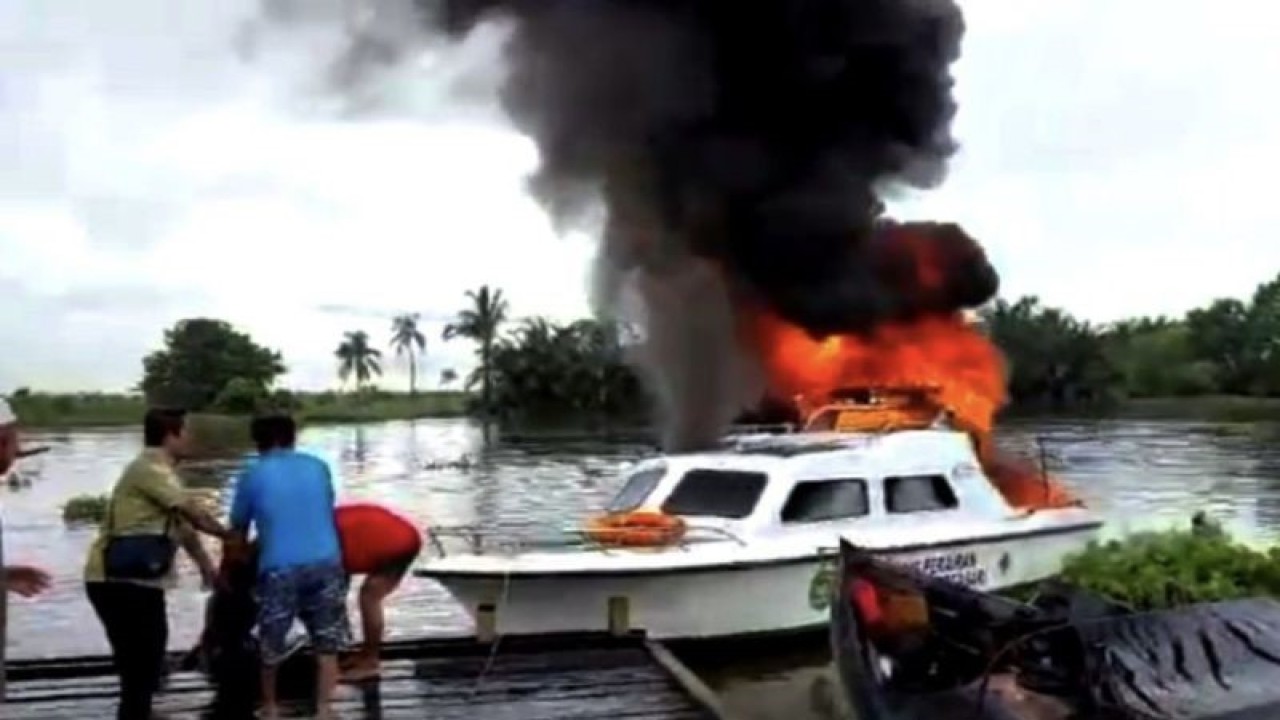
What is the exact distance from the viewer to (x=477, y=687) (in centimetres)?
1098

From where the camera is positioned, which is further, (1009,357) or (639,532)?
(1009,357)

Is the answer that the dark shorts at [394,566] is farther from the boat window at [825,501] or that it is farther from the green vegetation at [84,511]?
the green vegetation at [84,511]

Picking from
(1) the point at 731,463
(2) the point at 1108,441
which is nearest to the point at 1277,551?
(1) the point at 731,463

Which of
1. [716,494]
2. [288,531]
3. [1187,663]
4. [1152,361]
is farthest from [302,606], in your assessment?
[1152,361]

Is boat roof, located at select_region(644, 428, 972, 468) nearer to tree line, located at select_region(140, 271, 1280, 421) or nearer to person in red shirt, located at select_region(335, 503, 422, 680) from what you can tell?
person in red shirt, located at select_region(335, 503, 422, 680)

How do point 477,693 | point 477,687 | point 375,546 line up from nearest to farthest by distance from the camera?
point 375,546 < point 477,693 < point 477,687

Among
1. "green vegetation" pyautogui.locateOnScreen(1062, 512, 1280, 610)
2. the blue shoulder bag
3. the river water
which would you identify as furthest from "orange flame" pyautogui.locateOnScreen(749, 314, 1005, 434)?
the blue shoulder bag

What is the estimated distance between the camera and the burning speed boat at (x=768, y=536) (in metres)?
15.6

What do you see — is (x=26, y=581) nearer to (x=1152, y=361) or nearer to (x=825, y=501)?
(x=825, y=501)

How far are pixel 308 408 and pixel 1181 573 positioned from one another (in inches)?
4639

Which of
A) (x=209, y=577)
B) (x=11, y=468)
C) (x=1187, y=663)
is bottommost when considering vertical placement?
(x=1187, y=663)

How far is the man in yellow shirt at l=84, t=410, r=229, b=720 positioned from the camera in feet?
28.5

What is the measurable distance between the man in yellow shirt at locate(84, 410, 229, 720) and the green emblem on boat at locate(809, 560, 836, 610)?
9.39 m

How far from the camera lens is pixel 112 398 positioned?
12275 cm
